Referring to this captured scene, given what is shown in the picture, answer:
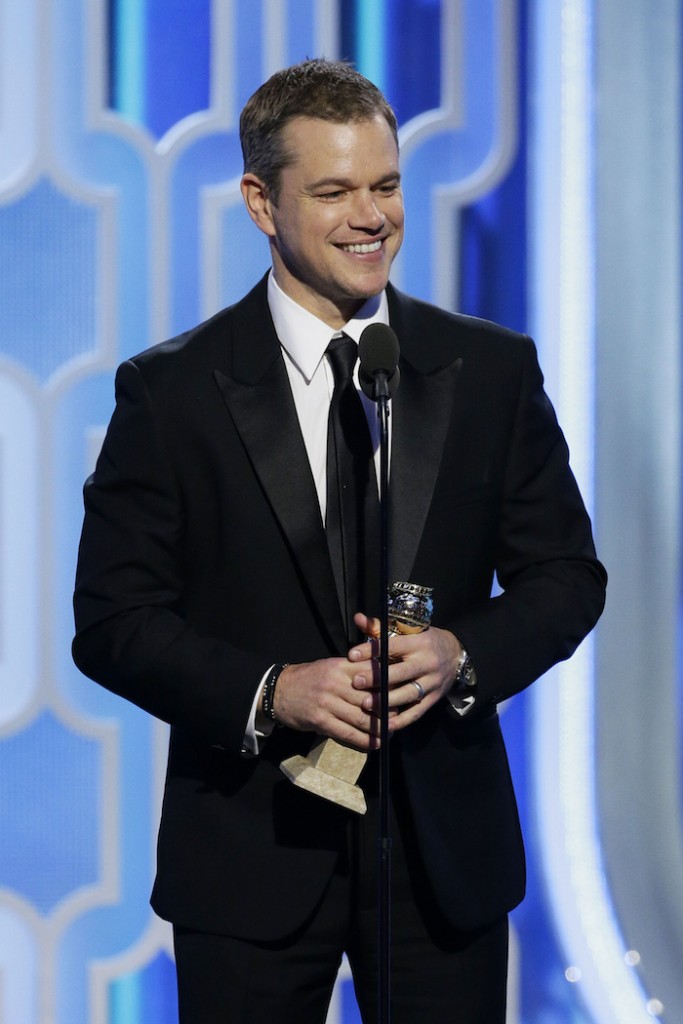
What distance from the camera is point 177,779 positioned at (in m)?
1.63

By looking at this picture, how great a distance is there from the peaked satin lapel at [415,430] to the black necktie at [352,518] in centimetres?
3

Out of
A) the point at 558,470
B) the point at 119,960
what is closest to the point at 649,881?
the point at 119,960

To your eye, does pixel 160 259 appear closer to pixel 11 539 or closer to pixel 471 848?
pixel 11 539

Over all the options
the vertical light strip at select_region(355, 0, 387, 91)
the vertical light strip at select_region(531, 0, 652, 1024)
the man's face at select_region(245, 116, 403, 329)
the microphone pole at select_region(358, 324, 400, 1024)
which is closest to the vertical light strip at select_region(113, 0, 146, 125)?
the vertical light strip at select_region(355, 0, 387, 91)

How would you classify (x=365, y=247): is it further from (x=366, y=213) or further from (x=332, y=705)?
(x=332, y=705)

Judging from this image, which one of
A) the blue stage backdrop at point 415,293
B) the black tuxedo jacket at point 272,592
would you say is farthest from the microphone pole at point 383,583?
the blue stage backdrop at point 415,293

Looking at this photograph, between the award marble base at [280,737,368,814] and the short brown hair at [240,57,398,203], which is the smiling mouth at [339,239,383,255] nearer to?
the short brown hair at [240,57,398,203]

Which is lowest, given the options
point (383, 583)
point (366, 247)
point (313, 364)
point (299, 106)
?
point (383, 583)

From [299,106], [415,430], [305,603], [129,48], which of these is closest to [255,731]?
[305,603]

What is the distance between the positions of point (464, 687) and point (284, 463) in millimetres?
318

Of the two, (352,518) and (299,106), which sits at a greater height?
(299,106)

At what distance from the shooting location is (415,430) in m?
1.61

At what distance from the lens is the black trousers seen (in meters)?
1.56

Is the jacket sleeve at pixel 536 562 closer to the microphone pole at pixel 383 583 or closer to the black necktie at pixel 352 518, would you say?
the black necktie at pixel 352 518
